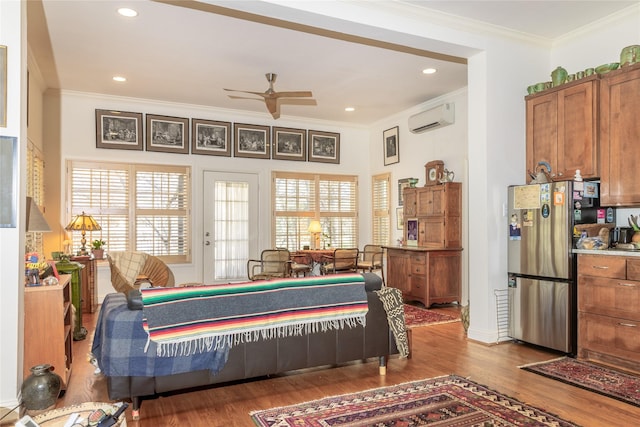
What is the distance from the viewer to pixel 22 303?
2.80 m

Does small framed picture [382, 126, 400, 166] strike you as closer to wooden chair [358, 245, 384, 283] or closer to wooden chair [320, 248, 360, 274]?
wooden chair [358, 245, 384, 283]

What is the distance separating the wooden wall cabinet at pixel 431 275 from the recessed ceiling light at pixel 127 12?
4422 millimetres

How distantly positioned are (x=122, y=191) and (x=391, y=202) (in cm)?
460

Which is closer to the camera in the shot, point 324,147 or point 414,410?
point 414,410

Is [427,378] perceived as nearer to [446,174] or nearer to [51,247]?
[446,174]

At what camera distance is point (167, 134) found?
7.30 metres

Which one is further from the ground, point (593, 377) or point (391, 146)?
point (391, 146)

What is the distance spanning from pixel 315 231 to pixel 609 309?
518 centimetres

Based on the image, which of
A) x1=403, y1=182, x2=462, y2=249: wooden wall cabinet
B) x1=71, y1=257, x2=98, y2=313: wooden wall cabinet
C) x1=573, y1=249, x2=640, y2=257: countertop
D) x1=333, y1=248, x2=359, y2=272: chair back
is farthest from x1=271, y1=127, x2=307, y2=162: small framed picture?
x1=573, y1=249, x2=640, y2=257: countertop

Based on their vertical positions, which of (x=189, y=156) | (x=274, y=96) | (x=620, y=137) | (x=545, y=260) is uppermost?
(x=274, y=96)

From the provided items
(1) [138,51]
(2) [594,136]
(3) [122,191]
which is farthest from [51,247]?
(2) [594,136]

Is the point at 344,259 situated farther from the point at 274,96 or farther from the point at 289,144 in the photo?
the point at 274,96

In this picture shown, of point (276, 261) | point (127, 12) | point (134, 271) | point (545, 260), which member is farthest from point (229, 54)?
point (545, 260)

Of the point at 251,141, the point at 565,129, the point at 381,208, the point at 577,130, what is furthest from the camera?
the point at 381,208
